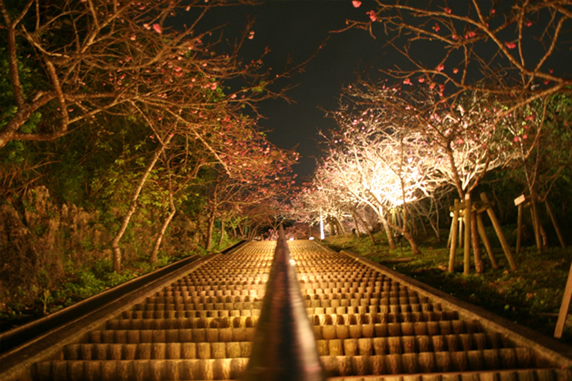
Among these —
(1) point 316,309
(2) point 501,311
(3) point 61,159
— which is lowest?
(2) point 501,311

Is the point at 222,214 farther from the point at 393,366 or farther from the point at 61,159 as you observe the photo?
the point at 393,366

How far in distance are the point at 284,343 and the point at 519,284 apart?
7084 millimetres

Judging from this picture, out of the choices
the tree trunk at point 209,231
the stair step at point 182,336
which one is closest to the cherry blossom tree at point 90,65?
the stair step at point 182,336

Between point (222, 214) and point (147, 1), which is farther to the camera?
point (222, 214)

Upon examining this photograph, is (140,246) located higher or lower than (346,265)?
higher

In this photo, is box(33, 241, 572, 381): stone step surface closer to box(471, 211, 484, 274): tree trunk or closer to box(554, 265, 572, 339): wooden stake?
box(554, 265, 572, 339): wooden stake

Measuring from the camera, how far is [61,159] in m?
9.20

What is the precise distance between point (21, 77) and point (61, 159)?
9.19 feet

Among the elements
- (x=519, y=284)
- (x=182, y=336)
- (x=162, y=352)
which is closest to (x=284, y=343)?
(x=162, y=352)

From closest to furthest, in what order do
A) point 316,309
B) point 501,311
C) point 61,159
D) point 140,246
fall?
point 316,309
point 501,311
point 61,159
point 140,246

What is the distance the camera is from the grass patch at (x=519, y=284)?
5180 mm

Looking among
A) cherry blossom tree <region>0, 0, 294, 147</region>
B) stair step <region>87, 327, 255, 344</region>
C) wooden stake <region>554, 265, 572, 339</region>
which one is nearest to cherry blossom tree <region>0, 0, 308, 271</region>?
cherry blossom tree <region>0, 0, 294, 147</region>

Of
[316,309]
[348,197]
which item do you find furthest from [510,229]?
[316,309]

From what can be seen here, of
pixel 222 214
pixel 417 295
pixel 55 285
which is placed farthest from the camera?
pixel 222 214
